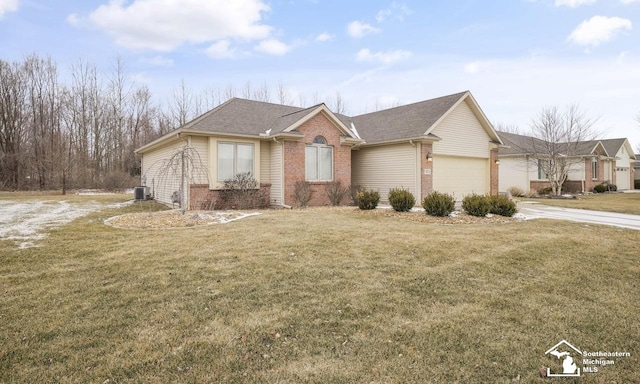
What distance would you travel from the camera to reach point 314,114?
1538 cm

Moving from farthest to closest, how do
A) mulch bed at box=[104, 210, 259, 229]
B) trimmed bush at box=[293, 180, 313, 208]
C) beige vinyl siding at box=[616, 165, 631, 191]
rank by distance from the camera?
beige vinyl siding at box=[616, 165, 631, 191]
trimmed bush at box=[293, 180, 313, 208]
mulch bed at box=[104, 210, 259, 229]

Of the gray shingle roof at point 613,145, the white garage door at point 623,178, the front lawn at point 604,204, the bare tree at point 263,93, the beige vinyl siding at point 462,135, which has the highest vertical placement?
the bare tree at point 263,93

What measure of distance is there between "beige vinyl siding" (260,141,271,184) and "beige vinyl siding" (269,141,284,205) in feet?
0.29

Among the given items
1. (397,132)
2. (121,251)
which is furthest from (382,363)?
(397,132)

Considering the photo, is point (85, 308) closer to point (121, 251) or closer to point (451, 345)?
point (121, 251)

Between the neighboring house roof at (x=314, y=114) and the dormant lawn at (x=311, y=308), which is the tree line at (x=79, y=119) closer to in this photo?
the neighboring house roof at (x=314, y=114)

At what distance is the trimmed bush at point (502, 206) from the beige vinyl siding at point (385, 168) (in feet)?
15.2

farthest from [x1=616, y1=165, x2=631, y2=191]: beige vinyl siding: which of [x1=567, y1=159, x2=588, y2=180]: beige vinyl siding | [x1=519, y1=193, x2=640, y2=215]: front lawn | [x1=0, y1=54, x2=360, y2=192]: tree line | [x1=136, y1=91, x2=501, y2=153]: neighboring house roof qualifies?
[x1=0, y1=54, x2=360, y2=192]: tree line

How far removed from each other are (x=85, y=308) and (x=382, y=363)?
139 inches

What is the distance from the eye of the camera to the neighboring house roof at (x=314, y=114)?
14.6 metres

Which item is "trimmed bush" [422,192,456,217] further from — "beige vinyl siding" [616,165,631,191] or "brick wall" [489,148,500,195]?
"beige vinyl siding" [616,165,631,191]

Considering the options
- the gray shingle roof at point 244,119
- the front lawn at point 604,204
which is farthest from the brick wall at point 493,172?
the gray shingle roof at point 244,119

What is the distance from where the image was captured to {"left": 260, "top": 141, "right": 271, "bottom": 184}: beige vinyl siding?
50.5 ft
